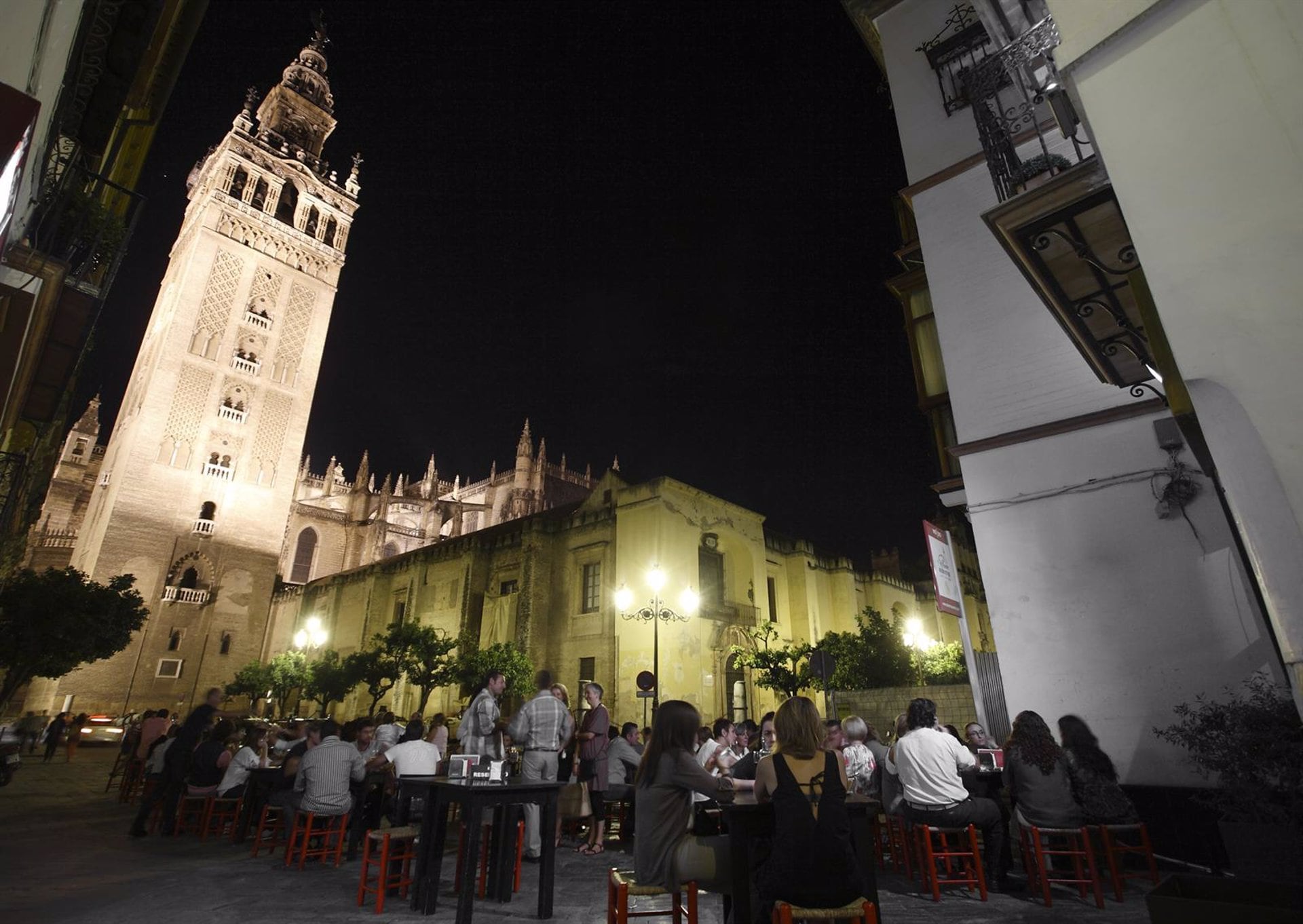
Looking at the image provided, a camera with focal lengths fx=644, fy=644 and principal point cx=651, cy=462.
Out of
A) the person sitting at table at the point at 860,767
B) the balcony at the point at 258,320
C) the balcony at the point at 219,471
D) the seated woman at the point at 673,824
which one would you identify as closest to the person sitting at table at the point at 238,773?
the seated woman at the point at 673,824

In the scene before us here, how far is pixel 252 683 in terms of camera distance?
2712cm

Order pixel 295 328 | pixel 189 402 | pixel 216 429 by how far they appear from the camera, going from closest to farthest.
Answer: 1. pixel 189 402
2. pixel 216 429
3. pixel 295 328

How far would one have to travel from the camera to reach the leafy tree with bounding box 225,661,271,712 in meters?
27.1

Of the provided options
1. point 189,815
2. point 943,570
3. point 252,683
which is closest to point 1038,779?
point 943,570

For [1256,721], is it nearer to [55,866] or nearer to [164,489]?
[55,866]

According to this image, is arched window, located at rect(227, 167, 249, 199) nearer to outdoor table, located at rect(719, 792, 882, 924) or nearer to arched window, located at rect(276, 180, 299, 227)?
arched window, located at rect(276, 180, 299, 227)

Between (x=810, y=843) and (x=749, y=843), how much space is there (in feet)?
1.67

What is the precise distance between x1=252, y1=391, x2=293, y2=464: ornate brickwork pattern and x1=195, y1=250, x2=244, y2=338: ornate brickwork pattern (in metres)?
3.96

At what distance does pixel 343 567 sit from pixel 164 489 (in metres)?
20.2

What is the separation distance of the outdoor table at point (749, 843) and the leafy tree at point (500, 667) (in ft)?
60.4

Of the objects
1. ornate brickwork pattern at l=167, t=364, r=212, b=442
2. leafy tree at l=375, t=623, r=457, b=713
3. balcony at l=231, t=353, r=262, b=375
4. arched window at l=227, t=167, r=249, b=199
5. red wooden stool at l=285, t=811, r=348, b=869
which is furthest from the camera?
arched window at l=227, t=167, r=249, b=199

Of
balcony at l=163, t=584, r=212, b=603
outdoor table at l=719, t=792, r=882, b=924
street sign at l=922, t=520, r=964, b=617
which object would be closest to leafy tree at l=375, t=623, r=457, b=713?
balcony at l=163, t=584, r=212, b=603

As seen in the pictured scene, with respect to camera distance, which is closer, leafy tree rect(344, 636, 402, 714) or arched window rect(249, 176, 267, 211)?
leafy tree rect(344, 636, 402, 714)

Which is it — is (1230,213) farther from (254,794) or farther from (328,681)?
(328,681)
